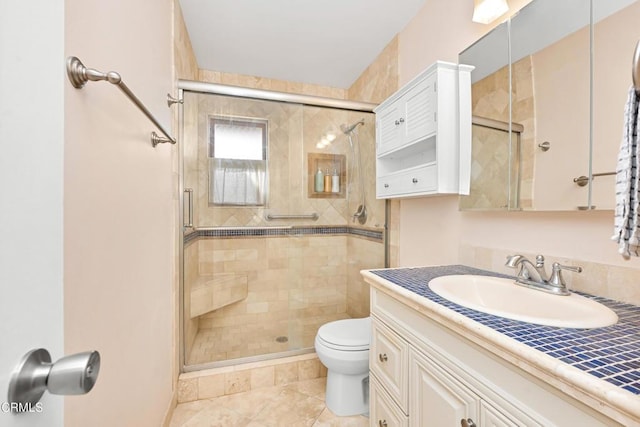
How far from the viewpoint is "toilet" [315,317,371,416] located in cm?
152

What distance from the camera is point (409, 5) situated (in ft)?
5.79

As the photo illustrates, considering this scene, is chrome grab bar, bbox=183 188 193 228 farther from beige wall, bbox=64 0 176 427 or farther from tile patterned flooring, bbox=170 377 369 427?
tile patterned flooring, bbox=170 377 369 427

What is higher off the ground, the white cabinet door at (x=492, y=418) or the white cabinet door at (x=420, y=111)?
the white cabinet door at (x=420, y=111)

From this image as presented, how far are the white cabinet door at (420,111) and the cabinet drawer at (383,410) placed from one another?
4.01ft

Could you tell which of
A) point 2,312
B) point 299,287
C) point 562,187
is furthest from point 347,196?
point 2,312

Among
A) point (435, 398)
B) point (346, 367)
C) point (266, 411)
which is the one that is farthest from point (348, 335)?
point (435, 398)

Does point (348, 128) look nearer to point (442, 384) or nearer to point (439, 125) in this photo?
point (439, 125)

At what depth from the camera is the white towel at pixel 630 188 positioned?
56 cm

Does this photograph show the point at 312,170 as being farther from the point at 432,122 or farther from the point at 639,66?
the point at 639,66

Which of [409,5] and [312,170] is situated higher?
[409,5]

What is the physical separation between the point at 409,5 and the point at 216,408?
9.08 ft

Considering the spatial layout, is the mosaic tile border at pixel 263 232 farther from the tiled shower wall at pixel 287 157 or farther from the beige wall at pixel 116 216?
the beige wall at pixel 116 216

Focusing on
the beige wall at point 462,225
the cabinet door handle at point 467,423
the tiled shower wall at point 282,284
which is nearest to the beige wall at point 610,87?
the beige wall at point 462,225

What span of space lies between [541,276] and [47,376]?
133 centimetres
